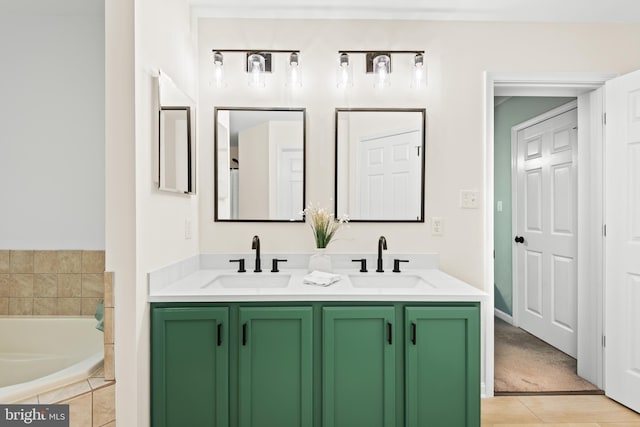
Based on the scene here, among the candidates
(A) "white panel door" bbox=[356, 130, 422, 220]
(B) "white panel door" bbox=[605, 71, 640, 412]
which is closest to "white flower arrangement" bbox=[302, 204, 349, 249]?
(A) "white panel door" bbox=[356, 130, 422, 220]

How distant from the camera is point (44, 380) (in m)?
1.49

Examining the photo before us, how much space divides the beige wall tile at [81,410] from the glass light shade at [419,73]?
94.5 inches

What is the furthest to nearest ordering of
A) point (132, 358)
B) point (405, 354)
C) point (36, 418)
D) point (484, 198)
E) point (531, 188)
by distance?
1. point (531, 188)
2. point (484, 198)
3. point (405, 354)
4. point (132, 358)
5. point (36, 418)

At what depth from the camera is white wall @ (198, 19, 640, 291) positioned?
8.07ft

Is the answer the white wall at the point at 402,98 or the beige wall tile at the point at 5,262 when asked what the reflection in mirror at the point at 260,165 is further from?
the beige wall tile at the point at 5,262

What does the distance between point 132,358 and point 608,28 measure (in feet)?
11.1

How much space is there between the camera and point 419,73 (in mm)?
2398

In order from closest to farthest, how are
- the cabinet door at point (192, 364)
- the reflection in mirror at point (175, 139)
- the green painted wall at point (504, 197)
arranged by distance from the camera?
the cabinet door at point (192, 364)
the reflection in mirror at point (175, 139)
the green painted wall at point (504, 197)

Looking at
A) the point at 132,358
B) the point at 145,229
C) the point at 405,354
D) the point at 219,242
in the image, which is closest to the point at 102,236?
the point at 219,242

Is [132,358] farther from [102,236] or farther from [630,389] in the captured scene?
[630,389]

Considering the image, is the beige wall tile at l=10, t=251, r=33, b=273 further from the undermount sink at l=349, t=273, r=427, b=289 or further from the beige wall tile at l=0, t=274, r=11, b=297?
the undermount sink at l=349, t=273, r=427, b=289

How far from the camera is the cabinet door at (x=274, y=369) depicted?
1.71 m

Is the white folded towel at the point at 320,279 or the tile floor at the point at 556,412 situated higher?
the white folded towel at the point at 320,279

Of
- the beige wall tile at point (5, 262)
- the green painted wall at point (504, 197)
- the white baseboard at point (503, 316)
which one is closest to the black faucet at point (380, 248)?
the beige wall tile at point (5, 262)
